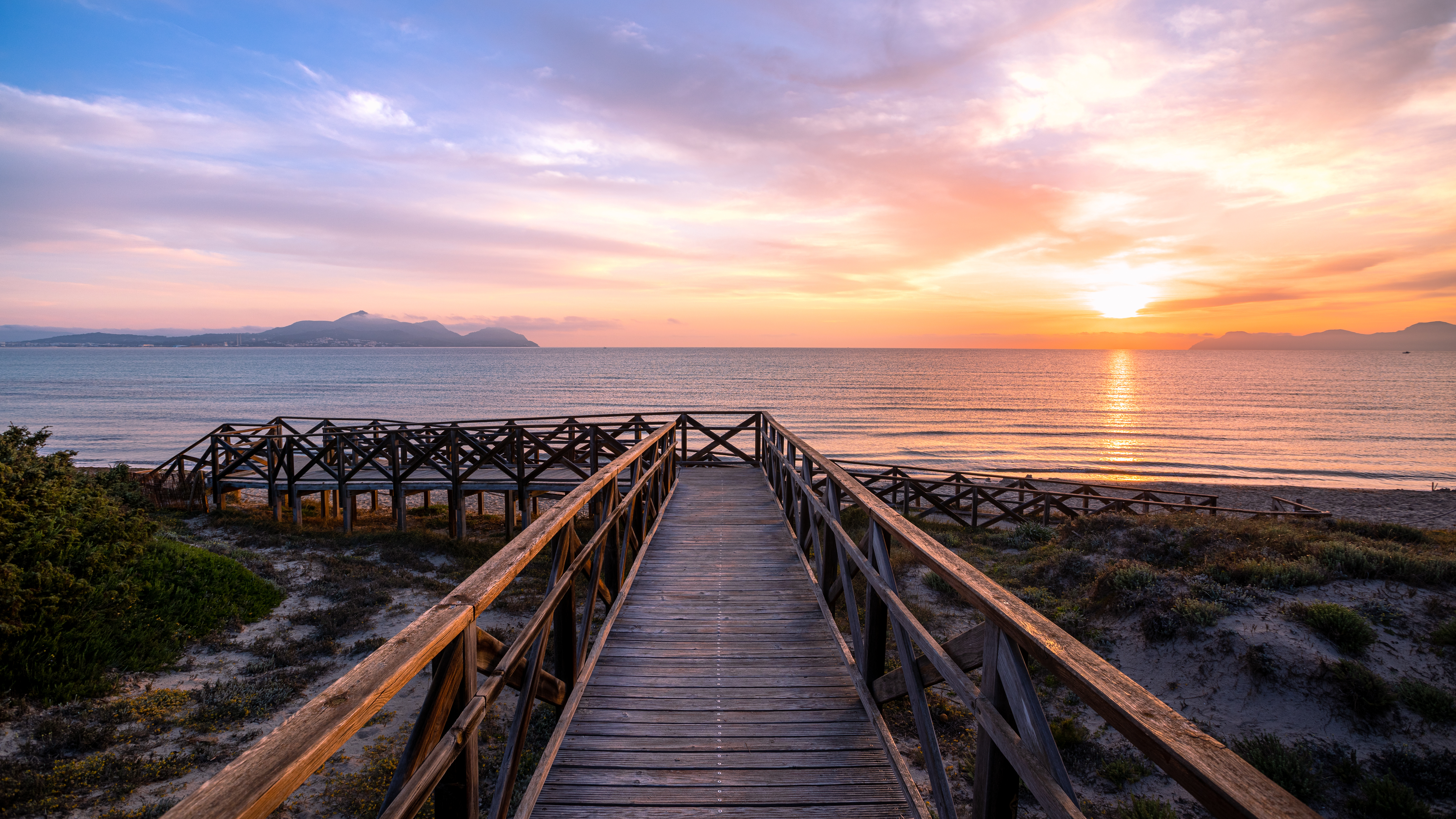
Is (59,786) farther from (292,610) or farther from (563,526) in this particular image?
(563,526)

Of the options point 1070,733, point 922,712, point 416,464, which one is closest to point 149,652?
Result: point 416,464

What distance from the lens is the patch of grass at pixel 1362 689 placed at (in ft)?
18.2

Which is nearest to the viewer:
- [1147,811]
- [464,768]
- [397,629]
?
[464,768]

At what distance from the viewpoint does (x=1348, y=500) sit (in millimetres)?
23000

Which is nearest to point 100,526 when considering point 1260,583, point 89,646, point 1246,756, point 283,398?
point 89,646

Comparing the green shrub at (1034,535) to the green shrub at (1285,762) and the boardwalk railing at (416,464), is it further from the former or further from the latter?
the green shrub at (1285,762)

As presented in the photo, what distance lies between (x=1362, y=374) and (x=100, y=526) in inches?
5429

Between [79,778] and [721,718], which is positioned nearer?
[721,718]

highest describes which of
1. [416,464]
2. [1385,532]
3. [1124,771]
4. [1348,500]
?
[416,464]

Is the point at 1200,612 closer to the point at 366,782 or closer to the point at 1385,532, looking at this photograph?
the point at 1385,532

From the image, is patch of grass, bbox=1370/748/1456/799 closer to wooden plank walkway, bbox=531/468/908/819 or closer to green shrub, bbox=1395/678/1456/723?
green shrub, bbox=1395/678/1456/723

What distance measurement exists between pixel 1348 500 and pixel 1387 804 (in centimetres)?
2589

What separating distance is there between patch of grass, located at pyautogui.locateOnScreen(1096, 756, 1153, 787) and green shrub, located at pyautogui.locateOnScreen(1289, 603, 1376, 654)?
2.74 metres

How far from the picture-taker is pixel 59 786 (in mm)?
4828
